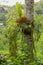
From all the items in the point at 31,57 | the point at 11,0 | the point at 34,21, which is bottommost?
the point at 31,57

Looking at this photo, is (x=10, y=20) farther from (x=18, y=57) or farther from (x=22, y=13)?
(x=18, y=57)

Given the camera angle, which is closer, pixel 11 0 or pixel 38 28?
pixel 38 28

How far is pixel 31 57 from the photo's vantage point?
3.58m

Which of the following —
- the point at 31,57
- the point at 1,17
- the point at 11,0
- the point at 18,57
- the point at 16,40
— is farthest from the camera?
the point at 1,17

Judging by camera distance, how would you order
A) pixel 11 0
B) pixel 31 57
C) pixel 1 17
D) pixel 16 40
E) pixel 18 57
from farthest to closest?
pixel 1 17
pixel 11 0
pixel 16 40
pixel 31 57
pixel 18 57

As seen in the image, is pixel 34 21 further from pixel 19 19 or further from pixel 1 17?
pixel 1 17

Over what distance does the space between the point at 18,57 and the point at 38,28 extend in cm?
79

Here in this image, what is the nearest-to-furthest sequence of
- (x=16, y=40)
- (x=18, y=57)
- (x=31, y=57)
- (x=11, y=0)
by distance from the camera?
(x=18, y=57)
(x=31, y=57)
(x=16, y=40)
(x=11, y=0)

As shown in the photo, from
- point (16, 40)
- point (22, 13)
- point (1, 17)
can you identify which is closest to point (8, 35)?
point (16, 40)

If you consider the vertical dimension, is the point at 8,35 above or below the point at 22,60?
above

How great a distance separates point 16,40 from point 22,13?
478 millimetres

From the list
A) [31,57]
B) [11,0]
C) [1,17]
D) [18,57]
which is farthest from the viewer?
[1,17]

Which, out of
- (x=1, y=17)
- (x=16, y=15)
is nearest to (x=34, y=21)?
(x=16, y=15)

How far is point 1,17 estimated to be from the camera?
671cm
